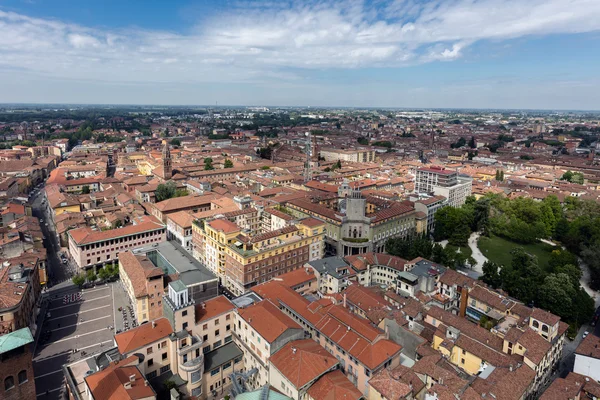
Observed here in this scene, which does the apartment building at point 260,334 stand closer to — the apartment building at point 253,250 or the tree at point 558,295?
the apartment building at point 253,250

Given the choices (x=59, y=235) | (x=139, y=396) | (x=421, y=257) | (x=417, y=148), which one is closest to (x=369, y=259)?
(x=421, y=257)

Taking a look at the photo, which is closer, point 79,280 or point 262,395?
point 262,395

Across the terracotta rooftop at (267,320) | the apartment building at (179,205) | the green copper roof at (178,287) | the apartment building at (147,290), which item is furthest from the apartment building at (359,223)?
the green copper roof at (178,287)

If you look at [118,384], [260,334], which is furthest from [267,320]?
[118,384]

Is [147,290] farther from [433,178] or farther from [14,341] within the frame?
[433,178]

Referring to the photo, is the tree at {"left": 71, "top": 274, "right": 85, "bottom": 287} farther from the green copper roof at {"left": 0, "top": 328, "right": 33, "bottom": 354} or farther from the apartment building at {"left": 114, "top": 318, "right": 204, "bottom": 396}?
the green copper roof at {"left": 0, "top": 328, "right": 33, "bottom": 354}

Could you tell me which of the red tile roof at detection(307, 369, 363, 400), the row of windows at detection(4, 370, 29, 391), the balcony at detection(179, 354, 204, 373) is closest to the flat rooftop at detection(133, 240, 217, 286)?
the balcony at detection(179, 354, 204, 373)

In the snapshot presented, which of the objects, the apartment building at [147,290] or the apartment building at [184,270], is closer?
the apartment building at [184,270]
